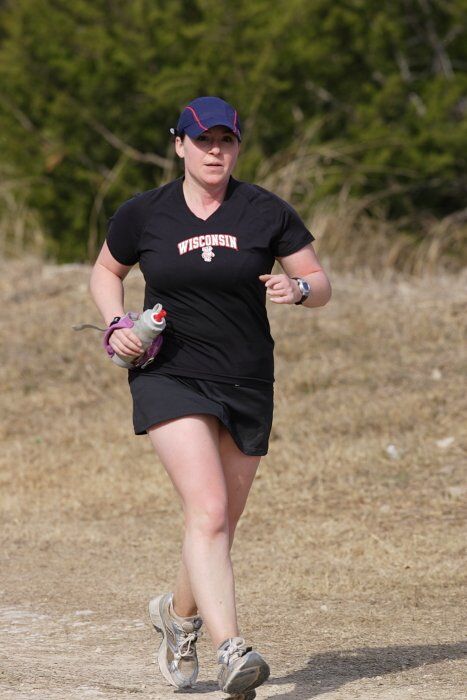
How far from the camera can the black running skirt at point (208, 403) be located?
15.8 ft

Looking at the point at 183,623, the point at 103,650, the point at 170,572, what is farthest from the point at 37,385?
the point at 183,623

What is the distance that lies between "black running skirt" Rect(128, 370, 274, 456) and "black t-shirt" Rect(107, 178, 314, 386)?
37mm

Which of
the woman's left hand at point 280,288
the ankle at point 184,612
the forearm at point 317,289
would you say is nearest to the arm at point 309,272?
the forearm at point 317,289

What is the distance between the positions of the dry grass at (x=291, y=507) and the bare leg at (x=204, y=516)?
2.04 ft

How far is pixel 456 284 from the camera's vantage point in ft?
41.7

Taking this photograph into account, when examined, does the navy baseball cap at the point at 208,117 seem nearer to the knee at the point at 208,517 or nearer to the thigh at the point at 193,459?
the thigh at the point at 193,459

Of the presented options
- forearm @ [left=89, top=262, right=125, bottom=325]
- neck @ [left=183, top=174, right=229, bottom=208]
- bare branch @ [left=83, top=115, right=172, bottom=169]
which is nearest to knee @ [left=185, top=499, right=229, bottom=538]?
forearm @ [left=89, top=262, right=125, bottom=325]

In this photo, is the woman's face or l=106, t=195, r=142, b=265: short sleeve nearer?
the woman's face

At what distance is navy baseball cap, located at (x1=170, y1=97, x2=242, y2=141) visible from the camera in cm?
488

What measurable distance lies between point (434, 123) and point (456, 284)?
3363 mm

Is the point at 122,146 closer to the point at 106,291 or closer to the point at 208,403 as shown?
the point at 106,291

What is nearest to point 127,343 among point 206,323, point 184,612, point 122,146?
point 206,323

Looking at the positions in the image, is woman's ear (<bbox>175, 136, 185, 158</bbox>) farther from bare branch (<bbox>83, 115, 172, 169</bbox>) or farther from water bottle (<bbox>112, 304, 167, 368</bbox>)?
bare branch (<bbox>83, 115, 172, 169</bbox>)

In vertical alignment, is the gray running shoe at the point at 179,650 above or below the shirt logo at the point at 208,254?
below
